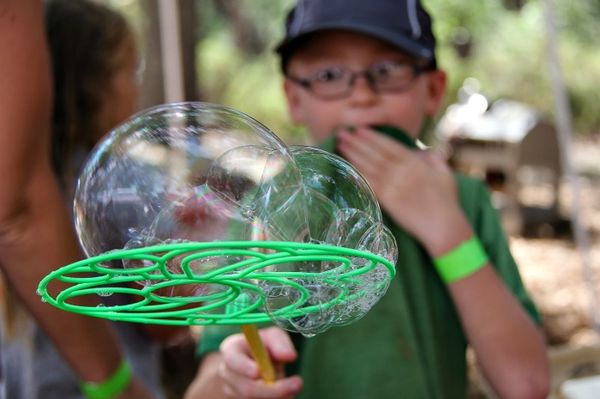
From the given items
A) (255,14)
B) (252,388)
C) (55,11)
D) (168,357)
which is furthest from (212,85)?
(252,388)

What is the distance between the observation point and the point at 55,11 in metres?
1.50

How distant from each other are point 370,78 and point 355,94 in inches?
1.7

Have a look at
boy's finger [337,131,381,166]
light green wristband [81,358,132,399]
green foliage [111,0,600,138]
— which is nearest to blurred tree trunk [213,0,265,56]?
green foliage [111,0,600,138]

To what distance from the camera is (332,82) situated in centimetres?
130

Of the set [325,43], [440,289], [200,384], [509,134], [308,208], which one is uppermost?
[325,43]

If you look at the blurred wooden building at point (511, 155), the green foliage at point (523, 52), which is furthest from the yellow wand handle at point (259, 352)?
the green foliage at point (523, 52)

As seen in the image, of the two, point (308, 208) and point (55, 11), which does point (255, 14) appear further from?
point (308, 208)

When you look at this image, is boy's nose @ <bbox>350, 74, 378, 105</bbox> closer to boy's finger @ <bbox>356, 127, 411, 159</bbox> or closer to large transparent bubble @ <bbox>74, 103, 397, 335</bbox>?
boy's finger @ <bbox>356, 127, 411, 159</bbox>

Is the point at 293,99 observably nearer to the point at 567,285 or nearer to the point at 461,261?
the point at 461,261

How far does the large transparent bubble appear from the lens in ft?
2.28

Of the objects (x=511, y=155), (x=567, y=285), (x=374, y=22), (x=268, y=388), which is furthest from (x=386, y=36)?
(x=511, y=155)

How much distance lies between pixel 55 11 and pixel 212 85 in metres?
8.42

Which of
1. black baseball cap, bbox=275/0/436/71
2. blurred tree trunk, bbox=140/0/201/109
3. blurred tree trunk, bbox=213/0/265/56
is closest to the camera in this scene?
black baseball cap, bbox=275/0/436/71

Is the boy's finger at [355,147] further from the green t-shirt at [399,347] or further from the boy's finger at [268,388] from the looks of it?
the boy's finger at [268,388]
